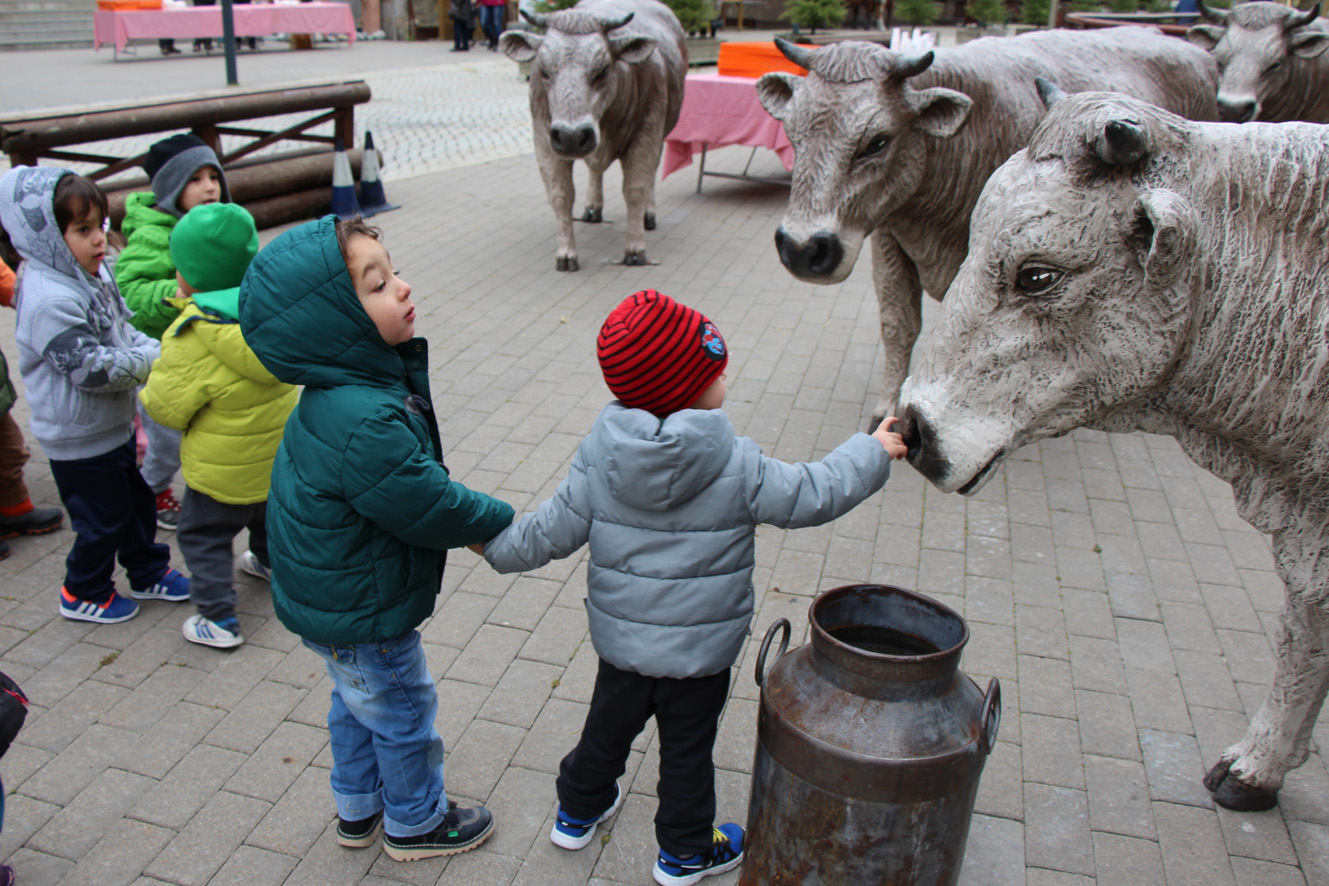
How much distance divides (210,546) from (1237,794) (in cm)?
355

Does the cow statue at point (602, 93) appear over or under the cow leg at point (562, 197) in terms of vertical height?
over

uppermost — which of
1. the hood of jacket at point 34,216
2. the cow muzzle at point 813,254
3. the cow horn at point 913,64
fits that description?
the cow horn at point 913,64

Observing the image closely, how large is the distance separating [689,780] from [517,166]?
10.4m

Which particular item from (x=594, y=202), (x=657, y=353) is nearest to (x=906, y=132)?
(x=657, y=353)

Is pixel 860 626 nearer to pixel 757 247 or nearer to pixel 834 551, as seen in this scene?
pixel 834 551

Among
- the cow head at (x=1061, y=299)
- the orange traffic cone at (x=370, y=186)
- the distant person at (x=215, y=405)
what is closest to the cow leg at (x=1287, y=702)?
the cow head at (x=1061, y=299)

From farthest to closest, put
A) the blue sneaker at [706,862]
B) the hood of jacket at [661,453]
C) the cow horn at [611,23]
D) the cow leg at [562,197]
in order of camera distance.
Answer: the cow leg at [562,197]
the cow horn at [611,23]
the blue sneaker at [706,862]
the hood of jacket at [661,453]

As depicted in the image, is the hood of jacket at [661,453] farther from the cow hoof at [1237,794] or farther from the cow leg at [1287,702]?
the cow hoof at [1237,794]

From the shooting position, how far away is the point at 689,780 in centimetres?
254

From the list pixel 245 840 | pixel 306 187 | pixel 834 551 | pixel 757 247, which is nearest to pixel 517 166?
pixel 306 187

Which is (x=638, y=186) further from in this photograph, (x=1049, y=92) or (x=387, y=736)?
(x=387, y=736)

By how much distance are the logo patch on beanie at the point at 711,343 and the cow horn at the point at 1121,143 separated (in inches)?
34.6

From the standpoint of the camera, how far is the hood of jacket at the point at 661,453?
2166 millimetres

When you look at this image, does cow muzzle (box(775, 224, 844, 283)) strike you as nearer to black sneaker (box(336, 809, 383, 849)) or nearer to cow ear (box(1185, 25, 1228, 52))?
black sneaker (box(336, 809, 383, 849))
